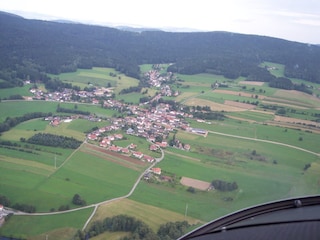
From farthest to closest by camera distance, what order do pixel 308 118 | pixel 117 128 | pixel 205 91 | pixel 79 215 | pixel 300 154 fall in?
pixel 205 91, pixel 308 118, pixel 117 128, pixel 300 154, pixel 79 215

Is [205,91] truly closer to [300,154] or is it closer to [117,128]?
[117,128]

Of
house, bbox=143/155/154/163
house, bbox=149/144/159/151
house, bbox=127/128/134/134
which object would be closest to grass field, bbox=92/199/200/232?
house, bbox=143/155/154/163

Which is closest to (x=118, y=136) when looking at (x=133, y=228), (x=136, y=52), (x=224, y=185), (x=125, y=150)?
(x=125, y=150)

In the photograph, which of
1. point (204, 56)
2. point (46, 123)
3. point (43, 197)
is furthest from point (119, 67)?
point (43, 197)

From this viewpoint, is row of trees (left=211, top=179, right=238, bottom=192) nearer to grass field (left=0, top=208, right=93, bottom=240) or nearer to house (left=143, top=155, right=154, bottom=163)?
house (left=143, top=155, right=154, bottom=163)

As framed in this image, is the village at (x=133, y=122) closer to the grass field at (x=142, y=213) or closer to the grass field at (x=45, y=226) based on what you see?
the grass field at (x=142, y=213)
